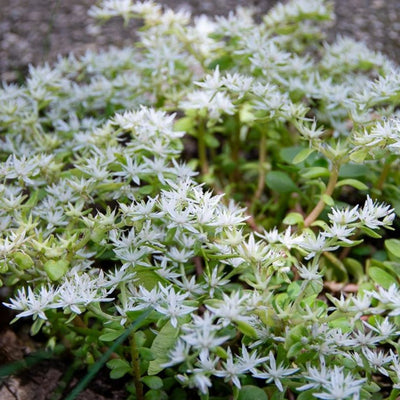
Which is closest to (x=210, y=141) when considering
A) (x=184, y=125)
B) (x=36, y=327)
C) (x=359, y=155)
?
(x=184, y=125)

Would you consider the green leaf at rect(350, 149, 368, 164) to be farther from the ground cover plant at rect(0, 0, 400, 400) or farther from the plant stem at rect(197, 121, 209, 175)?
the plant stem at rect(197, 121, 209, 175)

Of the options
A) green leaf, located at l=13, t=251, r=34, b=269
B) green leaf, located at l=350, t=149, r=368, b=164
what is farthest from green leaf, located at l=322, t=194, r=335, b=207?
green leaf, located at l=13, t=251, r=34, b=269

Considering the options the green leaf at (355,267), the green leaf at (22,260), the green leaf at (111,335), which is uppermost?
the green leaf at (22,260)

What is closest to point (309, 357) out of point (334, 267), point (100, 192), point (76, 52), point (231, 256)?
point (231, 256)

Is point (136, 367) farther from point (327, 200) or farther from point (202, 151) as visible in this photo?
point (202, 151)

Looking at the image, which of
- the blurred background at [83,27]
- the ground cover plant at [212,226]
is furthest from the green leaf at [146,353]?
the blurred background at [83,27]

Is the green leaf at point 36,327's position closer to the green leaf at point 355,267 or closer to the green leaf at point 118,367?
the green leaf at point 118,367

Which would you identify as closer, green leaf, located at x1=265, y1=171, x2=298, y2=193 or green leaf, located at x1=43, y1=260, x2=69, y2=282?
green leaf, located at x1=43, y1=260, x2=69, y2=282
